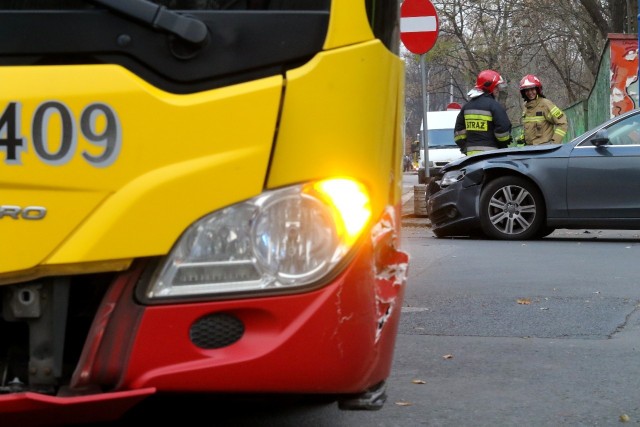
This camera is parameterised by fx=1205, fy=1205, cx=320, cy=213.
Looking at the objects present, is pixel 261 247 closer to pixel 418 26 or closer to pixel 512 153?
pixel 512 153

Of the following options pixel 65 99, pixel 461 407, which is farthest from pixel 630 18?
pixel 65 99

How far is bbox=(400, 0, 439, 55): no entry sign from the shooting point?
15344 millimetres

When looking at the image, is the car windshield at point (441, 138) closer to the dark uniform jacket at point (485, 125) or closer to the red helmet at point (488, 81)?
the dark uniform jacket at point (485, 125)

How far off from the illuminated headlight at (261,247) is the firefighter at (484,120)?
1094 centimetres

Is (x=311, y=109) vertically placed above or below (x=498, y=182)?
above

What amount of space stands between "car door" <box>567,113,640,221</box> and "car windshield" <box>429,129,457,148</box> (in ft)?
75.3

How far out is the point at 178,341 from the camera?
2.88 metres

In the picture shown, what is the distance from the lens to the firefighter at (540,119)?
1410cm

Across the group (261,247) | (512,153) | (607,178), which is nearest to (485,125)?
(512,153)

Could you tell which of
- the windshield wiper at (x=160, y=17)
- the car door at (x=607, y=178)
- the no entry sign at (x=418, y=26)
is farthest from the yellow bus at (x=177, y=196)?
the no entry sign at (x=418, y=26)

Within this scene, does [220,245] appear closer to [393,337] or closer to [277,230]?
[277,230]

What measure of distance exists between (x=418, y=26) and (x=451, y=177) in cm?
372

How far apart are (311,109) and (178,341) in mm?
644

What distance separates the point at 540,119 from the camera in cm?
1430
